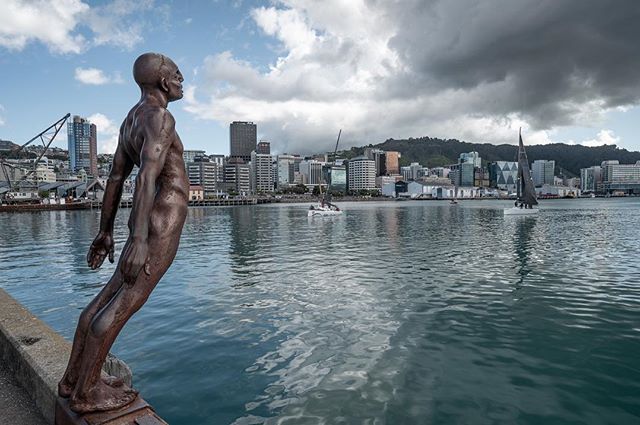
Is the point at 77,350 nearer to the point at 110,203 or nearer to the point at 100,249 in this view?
the point at 100,249

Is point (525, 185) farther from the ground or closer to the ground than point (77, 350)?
farther from the ground

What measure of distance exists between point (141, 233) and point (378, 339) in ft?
26.2

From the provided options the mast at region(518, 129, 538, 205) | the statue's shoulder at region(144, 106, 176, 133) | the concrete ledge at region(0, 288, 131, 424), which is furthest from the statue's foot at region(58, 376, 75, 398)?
the mast at region(518, 129, 538, 205)

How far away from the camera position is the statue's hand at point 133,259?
3660mm

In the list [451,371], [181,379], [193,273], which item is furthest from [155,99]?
[193,273]

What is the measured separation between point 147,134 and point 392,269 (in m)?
18.2

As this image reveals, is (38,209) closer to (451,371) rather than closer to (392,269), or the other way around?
(392,269)

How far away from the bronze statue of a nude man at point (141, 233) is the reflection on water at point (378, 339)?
3.47m

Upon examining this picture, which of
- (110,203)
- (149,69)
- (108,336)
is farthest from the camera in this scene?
(110,203)

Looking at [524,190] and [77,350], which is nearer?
[77,350]

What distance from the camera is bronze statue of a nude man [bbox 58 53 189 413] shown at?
3.71 meters

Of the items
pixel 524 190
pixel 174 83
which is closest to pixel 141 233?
pixel 174 83

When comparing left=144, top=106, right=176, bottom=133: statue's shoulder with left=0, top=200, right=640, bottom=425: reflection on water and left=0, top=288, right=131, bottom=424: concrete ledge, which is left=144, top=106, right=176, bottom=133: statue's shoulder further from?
left=0, top=200, right=640, bottom=425: reflection on water

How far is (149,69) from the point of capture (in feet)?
13.6
